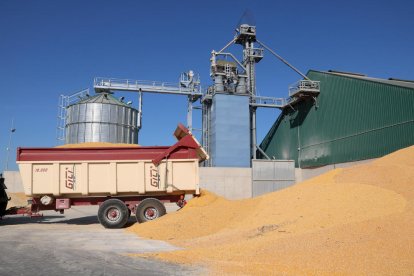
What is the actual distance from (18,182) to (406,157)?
2559 cm

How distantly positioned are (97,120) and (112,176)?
25444 millimetres

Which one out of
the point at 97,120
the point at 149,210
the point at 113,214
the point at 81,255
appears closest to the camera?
the point at 81,255

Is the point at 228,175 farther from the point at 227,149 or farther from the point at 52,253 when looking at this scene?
the point at 52,253

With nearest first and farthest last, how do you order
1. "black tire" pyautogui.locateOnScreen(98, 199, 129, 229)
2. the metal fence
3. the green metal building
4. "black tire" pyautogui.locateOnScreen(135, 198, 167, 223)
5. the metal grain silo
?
"black tire" pyautogui.locateOnScreen(98, 199, 129, 229) < "black tire" pyautogui.locateOnScreen(135, 198, 167, 223) < the green metal building < the metal fence < the metal grain silo

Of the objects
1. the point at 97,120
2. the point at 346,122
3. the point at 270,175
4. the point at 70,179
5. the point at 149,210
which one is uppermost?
the point at 97,120

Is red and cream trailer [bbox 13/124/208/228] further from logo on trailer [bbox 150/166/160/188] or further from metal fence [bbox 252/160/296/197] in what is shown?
metal fence [bbox 252/160/296/197]

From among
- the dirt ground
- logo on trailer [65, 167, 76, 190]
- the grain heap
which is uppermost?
logo on trailer [65, 167, 76, 190]

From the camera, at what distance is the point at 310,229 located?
893cm

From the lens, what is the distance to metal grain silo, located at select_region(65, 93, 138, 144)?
38.3m

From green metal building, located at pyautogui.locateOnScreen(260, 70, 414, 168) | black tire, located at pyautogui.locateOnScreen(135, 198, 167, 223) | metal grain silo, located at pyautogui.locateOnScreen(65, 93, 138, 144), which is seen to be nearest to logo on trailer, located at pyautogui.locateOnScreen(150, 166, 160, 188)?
black tire, located at pyautogui.locateOnScreen(135, 198, 167, 223)

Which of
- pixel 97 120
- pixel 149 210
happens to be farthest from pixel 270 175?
pixel 97 120

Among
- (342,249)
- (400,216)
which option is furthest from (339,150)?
(342,249)

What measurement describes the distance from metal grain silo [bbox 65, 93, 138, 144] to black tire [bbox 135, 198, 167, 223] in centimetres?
2568

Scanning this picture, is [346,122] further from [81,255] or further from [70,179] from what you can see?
[81,255]
